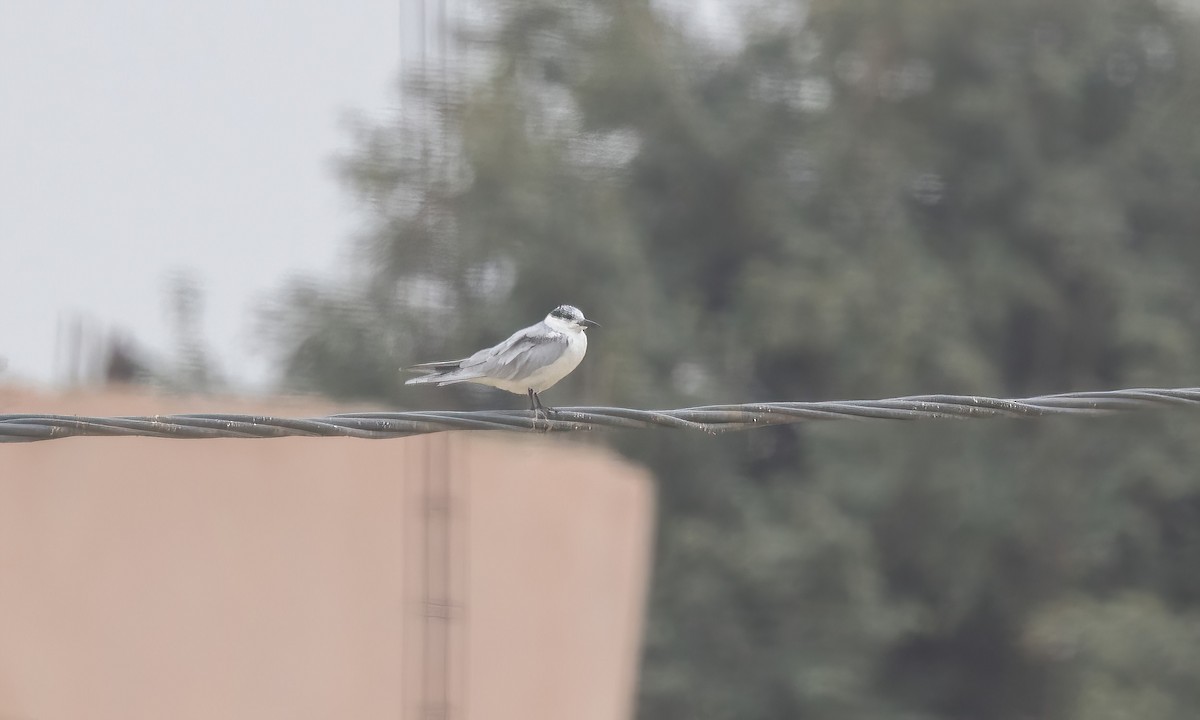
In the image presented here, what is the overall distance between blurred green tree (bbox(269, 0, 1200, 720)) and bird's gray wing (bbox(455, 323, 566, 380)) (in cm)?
734

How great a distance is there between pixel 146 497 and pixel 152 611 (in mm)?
509

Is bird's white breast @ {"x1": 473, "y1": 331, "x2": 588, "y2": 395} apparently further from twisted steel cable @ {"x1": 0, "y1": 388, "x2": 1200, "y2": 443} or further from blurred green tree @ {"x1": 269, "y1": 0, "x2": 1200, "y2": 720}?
blurred green tree @ {"x1": 269, "y1": 0, "x2": 1200, "y2": 720}

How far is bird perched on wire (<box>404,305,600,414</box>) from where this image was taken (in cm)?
520

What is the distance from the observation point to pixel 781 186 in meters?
16.1

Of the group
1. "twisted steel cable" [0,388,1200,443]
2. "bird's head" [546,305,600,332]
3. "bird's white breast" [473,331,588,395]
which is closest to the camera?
"twisted steel cable" [0,388,1200,443]

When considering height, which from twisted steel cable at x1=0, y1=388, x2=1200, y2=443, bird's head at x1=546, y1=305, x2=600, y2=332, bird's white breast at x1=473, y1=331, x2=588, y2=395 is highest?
bird's head at x1=546, y1=305, x2=600, y2=332

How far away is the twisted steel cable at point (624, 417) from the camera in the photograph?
11.9 ft

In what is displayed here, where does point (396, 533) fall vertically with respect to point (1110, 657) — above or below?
above

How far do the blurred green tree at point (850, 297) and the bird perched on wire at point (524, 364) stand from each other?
731 centimetres

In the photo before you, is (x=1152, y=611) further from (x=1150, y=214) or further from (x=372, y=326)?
(x=372, y=326)

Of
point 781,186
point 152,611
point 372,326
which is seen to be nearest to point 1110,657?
point 781,186

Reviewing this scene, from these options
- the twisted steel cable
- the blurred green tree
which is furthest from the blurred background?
the twisted steel cable

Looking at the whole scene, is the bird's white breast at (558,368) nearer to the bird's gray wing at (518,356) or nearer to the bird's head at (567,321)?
the bird's gray wing at (518,356)

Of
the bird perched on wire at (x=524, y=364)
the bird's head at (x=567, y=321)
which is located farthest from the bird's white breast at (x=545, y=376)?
the bird's head at (x=567, y=321)
